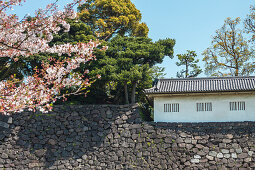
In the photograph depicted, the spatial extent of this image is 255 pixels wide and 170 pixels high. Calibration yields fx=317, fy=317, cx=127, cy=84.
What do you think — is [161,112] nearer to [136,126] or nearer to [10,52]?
[136,126]

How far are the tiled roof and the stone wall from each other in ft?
4.79

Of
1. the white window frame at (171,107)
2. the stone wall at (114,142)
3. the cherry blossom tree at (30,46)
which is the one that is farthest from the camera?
the white window frame at (171,107)

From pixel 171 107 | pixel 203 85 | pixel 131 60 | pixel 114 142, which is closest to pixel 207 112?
pixel 203 85

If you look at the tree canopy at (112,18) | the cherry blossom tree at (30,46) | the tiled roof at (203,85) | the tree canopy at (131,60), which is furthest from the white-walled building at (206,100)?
the cherry blossom tree at (30,46)

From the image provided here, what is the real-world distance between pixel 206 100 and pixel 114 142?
14.7 ft

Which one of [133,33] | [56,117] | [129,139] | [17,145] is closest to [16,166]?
[17,145]

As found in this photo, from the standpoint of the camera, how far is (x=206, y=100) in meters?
14.1

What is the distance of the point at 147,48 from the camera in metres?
15.3

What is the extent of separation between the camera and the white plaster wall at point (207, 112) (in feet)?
45.1

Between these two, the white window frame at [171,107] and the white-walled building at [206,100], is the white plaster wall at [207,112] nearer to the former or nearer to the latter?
the white-walled building at [206,100]

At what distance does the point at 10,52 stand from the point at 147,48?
946 cm

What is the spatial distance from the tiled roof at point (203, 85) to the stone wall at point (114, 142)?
1.46 meters

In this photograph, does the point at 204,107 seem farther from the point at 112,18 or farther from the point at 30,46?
the point at 30,46

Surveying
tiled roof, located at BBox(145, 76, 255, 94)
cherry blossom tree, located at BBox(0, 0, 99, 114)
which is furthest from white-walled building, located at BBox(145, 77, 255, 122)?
cherry blossom tree, located at BBox(0, 0, 99, 114)
